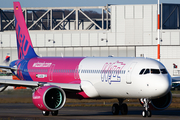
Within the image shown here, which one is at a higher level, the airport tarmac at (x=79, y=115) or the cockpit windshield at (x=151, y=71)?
the cockpit windshield at (x=151, y=71)

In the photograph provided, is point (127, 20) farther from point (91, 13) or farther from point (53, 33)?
point (91, 13)

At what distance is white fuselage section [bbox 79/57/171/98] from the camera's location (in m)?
26.5

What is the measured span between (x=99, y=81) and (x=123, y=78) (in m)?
2.47

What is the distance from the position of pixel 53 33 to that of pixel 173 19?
85.3ft

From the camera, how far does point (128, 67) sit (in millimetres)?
28422

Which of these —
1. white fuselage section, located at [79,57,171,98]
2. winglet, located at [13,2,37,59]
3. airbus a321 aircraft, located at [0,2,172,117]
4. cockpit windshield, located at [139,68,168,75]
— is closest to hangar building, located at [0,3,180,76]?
winglet, located at [13,2,37,59]

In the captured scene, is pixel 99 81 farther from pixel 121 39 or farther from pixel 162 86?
pixel 121 39

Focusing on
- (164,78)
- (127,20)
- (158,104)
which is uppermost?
(127,20)

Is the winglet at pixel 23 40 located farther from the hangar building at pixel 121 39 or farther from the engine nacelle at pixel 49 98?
the hangar building at pixel 121 39

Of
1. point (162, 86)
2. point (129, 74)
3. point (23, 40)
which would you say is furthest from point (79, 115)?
point (23, 40)

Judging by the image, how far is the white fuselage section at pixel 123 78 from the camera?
26.5m

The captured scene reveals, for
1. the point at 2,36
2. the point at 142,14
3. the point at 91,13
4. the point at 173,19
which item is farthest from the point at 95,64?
the point at 91,13

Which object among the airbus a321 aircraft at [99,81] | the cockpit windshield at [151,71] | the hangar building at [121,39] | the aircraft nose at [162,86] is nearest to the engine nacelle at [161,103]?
the airbus a321 aircraft at [99,81]

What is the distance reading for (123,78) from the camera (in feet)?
92.4
